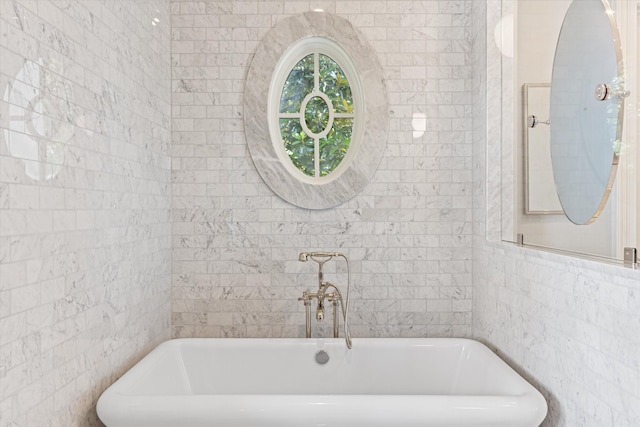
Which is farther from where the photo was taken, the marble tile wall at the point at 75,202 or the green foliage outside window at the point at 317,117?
the green foliage outside window at the point at 317,117

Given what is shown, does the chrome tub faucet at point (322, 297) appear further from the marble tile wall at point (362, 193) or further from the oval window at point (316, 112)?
the oval window at point (316, 112)

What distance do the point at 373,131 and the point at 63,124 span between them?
5.06 ft

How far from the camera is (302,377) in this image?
2371 millimetres

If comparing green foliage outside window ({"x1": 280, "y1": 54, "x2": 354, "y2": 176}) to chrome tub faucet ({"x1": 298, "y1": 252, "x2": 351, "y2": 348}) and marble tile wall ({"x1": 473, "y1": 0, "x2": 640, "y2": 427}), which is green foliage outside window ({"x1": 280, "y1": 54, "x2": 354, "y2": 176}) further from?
marble tile wall ({"x1": 473, "y1": 0, "x2": 640, "y2": 427})

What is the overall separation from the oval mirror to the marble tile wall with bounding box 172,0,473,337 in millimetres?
898

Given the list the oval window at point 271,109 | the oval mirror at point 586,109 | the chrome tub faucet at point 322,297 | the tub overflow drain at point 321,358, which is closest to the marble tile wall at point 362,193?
the oval window at point 271,109

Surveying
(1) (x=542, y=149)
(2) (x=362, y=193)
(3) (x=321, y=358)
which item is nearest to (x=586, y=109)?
(1) (x=542, y=149)

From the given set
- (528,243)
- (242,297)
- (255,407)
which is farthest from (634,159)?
(242,297)

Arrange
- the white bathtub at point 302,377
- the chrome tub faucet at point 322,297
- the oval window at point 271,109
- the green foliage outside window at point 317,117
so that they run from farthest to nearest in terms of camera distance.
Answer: the green foliage outside window at point 317,117 → the oval window at point 271,109 → the chrome tub faucet at point 322,297 → the white bathtub at point 302,377

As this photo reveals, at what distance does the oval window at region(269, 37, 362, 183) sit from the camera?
8.98ft

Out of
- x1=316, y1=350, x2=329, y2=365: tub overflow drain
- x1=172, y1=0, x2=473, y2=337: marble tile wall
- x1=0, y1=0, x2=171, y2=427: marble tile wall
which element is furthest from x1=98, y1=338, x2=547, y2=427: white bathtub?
x1=172, y1=0, x2=473, y2=337: marble tile wall

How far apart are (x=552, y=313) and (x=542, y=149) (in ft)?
2.11

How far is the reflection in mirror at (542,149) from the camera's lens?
1.34m

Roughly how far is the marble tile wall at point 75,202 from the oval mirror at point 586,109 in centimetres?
172
